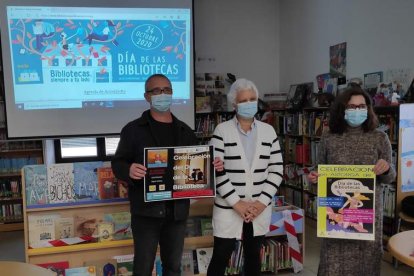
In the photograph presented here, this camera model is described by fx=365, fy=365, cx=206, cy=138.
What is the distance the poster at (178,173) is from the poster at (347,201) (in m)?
0.61

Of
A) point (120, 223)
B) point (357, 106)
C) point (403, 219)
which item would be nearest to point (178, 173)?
point (120, 223)

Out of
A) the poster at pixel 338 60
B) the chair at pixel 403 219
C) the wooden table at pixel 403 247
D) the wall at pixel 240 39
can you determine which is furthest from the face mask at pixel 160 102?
the wall at pixel 240 39

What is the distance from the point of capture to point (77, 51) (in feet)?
12.6

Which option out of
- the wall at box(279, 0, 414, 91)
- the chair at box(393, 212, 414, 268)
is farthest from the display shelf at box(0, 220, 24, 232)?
the chair at box(393, 212, 414, 268)

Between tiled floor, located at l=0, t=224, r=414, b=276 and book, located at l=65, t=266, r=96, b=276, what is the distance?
5.05ft

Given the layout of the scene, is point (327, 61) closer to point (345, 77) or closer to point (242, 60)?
point (345, 77)

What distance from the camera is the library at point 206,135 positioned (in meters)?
1.97

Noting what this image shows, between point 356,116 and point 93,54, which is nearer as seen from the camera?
point 356,116

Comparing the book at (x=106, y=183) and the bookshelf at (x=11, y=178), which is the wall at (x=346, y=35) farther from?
the bookshelf at (x=11, y=178)

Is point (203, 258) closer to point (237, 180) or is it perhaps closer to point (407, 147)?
point (237, 180)

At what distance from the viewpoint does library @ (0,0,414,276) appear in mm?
1966

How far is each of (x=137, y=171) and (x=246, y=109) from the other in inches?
28.5

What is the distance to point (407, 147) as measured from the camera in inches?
126

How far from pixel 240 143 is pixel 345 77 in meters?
2.81
